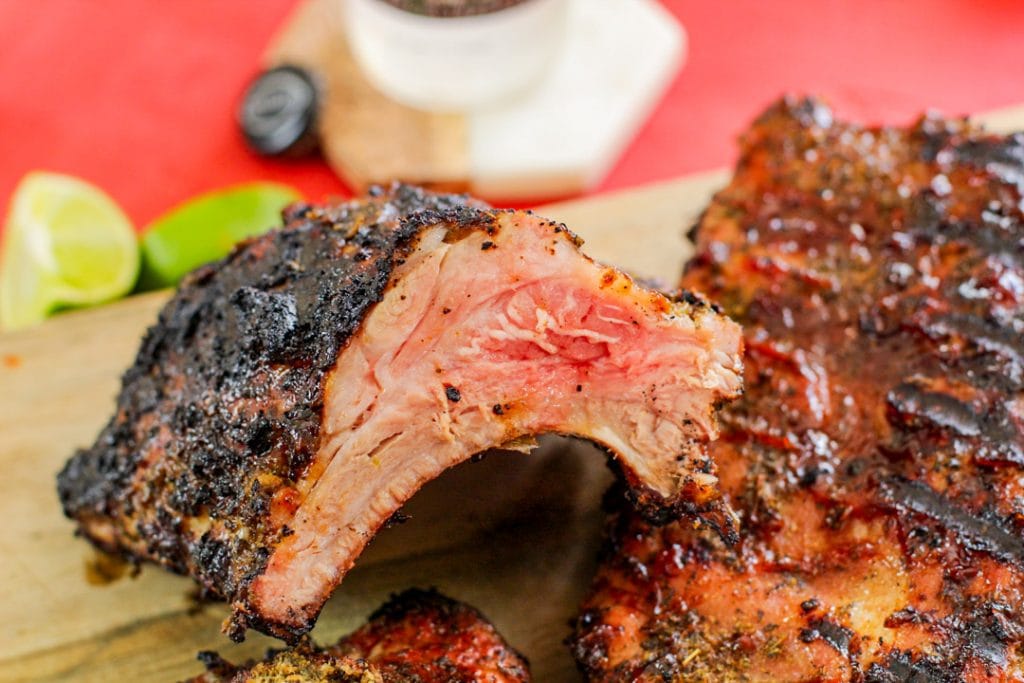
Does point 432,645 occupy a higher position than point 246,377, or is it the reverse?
point 246,377

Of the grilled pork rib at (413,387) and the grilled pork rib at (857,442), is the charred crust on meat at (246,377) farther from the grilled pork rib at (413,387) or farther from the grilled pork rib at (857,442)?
the grilled pork rib at (857,442)

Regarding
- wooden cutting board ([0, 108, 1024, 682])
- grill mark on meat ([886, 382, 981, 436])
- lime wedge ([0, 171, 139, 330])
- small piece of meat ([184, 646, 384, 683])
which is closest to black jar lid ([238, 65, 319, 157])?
lime wedge ([0, 171, 139, 330])

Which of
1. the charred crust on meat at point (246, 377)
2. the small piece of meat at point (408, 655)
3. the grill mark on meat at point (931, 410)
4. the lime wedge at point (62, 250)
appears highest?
the grill mark on meat at point (931, 410)

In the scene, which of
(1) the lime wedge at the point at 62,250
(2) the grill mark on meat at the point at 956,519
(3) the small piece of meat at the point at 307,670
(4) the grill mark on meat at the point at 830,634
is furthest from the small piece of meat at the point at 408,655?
(1) the lime wedge at the point at 62,250

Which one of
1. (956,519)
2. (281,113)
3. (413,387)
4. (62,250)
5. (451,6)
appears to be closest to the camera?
(413,387)

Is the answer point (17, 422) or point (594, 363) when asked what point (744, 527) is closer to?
point (594, 363)

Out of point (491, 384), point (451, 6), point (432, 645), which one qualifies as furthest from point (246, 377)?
point (451, 6)

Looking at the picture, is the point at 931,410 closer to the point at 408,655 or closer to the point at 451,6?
the point at 408,655

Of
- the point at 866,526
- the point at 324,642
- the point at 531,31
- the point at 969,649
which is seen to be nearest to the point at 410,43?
the point at 531,31
